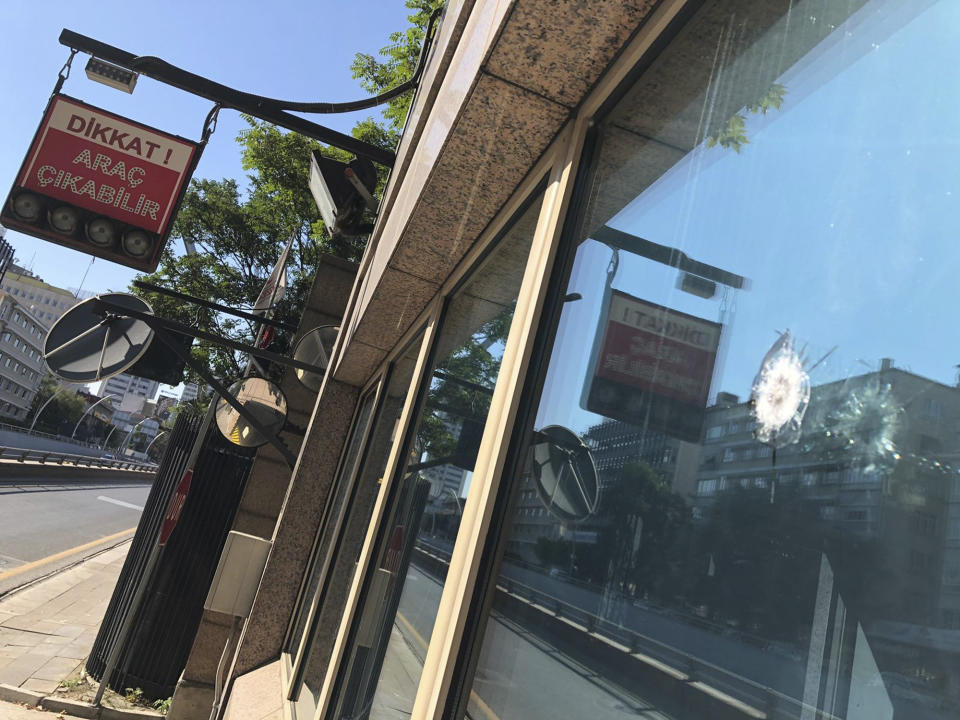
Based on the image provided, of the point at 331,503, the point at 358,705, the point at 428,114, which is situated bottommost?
the point at 358,705

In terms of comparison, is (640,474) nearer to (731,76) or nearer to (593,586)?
(593,586)

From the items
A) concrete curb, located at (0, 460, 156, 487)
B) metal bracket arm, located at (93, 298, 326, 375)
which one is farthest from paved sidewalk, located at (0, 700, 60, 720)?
concrete curb, located at (0, 460, 156, 487)

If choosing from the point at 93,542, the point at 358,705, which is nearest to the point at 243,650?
the point at 358,705

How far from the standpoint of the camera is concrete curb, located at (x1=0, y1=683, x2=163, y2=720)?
6.54 meters

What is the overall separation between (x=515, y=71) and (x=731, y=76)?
2.25 feet

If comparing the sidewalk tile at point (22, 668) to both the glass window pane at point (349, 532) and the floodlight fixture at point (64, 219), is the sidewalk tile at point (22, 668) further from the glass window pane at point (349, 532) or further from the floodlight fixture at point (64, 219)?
the floodlight fixture at point (64, 219)

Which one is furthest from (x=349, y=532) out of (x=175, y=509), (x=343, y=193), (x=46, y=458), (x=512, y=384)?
(x=46, y=458)

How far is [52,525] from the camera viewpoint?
1895cm

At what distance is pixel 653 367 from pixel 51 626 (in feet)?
35.9

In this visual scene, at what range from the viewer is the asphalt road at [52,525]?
13570 mm

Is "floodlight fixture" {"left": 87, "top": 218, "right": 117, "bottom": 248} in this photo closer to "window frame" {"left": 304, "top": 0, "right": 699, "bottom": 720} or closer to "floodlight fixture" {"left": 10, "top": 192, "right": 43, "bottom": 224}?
"floodlight fixture" {"left": 10, "top": 192, "right": 43, "bottom": 224}

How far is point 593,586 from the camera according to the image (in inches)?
41.2

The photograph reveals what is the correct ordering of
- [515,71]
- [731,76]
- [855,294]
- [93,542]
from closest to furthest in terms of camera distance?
[855,294] → [731,76] → [515,71] → [93,542]

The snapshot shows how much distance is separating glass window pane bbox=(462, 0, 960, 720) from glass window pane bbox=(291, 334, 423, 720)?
2473 millimetres
